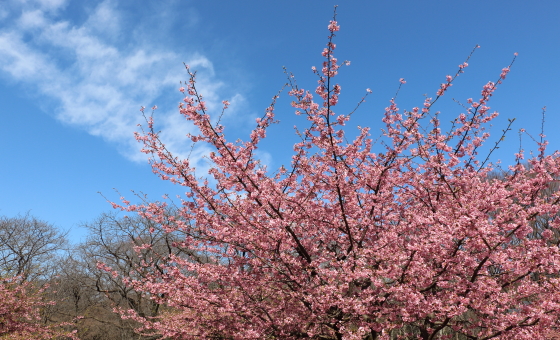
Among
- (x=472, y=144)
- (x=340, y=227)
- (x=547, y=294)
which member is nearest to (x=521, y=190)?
(x=472, y=144)

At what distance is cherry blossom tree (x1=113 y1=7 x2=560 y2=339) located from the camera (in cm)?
502

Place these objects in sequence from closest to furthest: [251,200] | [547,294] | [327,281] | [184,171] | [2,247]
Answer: [547,294] → [327,281] → [251,200] → [184,171] → [2,247]

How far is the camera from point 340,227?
6383mm

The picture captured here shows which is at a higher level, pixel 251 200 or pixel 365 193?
pixel 365 193

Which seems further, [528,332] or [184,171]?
[184,171]

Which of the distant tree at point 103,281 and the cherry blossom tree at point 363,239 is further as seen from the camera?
the distant tree at point 103,281

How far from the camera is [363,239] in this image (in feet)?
21.9

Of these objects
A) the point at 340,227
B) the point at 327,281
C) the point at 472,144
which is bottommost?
the point at 327,281

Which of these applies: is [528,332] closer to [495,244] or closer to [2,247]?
[495,244]

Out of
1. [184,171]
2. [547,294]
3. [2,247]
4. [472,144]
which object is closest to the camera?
[547,294]

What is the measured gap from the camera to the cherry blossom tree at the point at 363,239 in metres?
5.02

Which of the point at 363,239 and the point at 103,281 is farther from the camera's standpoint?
the point at 103,281

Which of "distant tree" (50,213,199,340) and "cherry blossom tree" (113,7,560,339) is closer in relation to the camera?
"cherry blossom tree" (113,7,560,339)

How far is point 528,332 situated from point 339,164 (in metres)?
3.54
